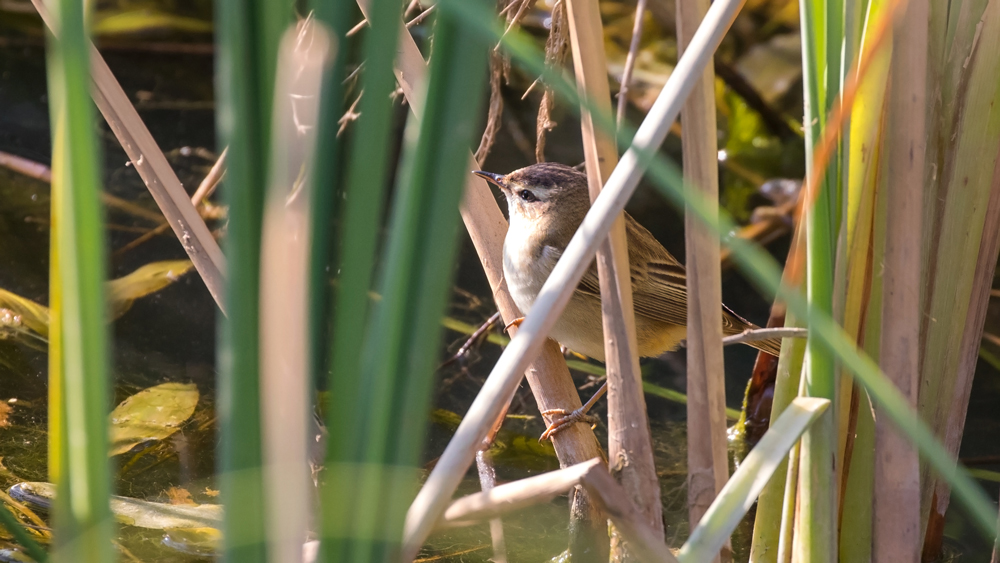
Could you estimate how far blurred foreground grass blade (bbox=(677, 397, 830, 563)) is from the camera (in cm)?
128

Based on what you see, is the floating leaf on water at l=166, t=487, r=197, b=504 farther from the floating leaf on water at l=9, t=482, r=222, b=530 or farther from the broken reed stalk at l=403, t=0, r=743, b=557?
the broken reed stalk at l=403, t=0, r=743, b=557

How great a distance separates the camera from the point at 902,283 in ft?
5.13

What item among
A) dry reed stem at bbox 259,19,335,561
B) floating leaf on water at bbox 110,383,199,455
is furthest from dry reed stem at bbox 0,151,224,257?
dry reed stem at bbox 259,19,335,561

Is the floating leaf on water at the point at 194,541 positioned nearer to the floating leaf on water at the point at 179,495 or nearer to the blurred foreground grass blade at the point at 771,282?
the floating leaf on water at the point at 179,495

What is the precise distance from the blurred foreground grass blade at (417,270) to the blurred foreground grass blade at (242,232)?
4.6 inches

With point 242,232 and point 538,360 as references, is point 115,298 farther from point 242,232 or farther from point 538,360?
point 242,232

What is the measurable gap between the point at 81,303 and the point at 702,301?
1008mm

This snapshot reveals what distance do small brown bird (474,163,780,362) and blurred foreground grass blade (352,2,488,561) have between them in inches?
62.8

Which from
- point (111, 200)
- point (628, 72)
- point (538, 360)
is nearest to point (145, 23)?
point (111, 200)

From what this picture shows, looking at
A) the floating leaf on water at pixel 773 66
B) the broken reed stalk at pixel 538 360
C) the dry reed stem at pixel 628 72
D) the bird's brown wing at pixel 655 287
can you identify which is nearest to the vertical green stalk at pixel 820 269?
the dry reed stem at pixel 628 72

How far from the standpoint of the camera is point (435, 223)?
873mm

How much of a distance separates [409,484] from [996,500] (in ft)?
8.37

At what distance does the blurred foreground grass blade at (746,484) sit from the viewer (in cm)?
128

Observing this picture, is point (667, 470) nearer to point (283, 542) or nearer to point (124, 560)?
point (124, 560)
